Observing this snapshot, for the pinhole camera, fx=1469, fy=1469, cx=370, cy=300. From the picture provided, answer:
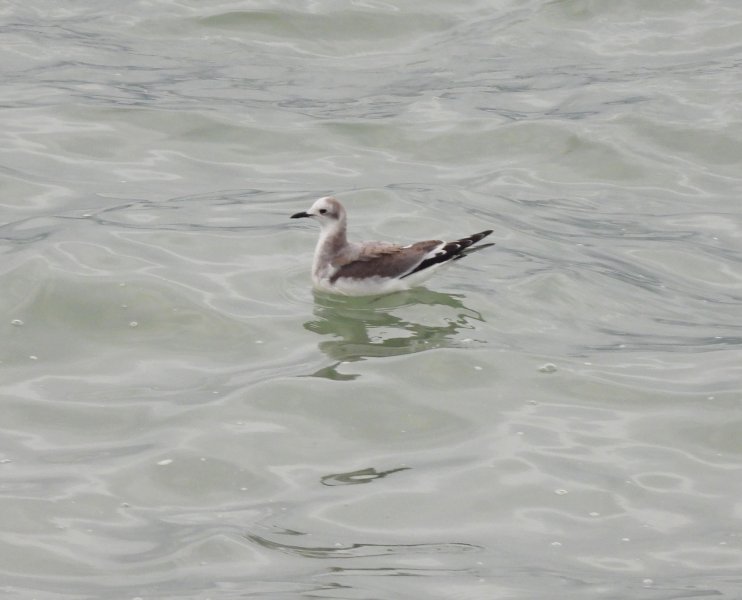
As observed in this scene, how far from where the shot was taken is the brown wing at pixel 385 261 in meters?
13.6

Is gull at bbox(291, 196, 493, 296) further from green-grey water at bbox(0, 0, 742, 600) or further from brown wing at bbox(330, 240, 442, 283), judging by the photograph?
green-grey water at bbox(0, 0, 742, 600)

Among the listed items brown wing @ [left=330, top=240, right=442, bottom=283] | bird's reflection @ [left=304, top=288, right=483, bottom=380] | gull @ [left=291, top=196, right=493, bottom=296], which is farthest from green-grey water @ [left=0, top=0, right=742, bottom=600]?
brown wing @ [left=330, top=240, right=442, bottom=283]

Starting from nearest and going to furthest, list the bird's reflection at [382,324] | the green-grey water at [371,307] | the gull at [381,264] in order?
the green-grey water at [371,307]
the bird's reflection at [382,324]
the gull at [381,264]

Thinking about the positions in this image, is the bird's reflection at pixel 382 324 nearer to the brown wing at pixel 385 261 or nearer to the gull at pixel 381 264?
the gull at pixel 381 264

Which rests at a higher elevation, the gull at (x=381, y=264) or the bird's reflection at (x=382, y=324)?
the gull at (x=381, y=264)

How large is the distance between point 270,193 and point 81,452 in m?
6.56

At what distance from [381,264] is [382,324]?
0.58 m

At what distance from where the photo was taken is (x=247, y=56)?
21.6 meters

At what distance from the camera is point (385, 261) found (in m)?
13.7

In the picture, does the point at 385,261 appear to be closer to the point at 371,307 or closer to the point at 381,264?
the point at 381,264

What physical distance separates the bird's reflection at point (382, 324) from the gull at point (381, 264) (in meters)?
0.15

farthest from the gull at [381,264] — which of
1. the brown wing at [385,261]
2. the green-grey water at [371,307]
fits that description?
the green-grey water at [371,307]

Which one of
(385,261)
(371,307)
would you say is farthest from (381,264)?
(371,307)

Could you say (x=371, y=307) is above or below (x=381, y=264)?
below
